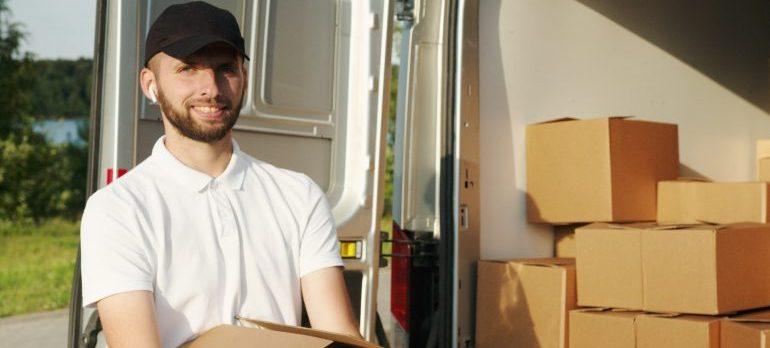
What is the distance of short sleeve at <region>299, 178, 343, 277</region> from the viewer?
2.41 m

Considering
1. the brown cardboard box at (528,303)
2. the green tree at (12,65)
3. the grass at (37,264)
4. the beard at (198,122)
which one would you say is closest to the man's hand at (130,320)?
the beard at (198,122)

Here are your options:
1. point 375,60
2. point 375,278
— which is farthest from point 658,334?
point 375,60

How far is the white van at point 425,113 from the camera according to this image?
4035mm

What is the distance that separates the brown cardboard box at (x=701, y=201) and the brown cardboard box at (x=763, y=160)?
56 cm

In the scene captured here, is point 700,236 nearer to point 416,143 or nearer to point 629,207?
point 629,207

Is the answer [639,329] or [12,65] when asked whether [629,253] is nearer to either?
[639,329]

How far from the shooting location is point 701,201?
491cm

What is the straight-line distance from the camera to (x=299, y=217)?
2.43 m

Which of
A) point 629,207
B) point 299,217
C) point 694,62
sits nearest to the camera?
point 299,217

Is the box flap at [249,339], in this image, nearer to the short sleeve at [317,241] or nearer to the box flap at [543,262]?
the short sleeve at [317,241]

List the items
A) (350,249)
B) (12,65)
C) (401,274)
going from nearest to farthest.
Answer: (350,249) → (401,274) → (12,65)

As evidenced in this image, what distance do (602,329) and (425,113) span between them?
3.22 feet

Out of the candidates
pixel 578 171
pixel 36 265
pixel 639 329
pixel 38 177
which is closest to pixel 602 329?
pixel 639 329

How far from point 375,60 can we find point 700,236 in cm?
127
